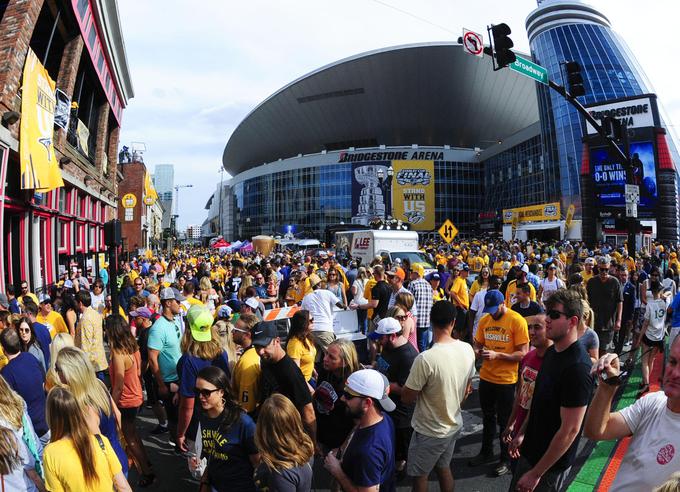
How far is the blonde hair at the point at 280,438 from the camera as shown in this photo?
2.69m

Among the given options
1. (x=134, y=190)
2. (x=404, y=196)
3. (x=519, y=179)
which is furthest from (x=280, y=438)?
(x=404, y=196)

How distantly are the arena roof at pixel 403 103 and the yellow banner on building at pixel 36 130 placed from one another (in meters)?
64.6

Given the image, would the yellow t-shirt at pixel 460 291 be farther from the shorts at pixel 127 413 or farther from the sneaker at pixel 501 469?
the shorts at pixel 127 413

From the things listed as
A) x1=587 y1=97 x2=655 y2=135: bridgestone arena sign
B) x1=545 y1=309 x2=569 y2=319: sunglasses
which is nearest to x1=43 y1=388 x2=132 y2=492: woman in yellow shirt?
x1=545 y1=309 x2=569 y2=319: sunglasses

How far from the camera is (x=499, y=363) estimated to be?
4867 millimetres

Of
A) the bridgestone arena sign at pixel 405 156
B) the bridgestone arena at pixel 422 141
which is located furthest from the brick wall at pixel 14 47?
the bridgestone arena sign at pixel 405 156

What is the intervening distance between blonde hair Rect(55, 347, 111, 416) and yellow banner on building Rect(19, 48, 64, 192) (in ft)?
30.3

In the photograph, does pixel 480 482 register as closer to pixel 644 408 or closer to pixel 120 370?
pixel 644 408

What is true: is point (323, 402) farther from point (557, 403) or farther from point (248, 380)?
point (557, 403)

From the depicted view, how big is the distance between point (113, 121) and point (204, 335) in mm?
29864

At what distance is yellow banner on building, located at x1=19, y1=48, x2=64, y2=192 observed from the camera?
1079cm

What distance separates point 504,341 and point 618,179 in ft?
123

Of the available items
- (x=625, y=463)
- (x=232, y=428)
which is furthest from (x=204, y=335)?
(x=625, y=463)

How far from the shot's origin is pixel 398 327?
4.43 meters
